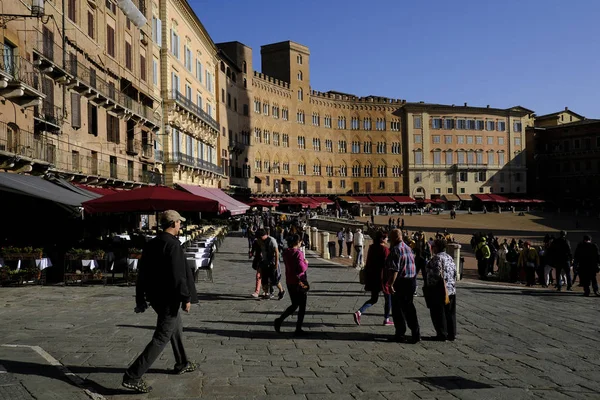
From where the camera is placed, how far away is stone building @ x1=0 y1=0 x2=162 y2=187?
16703 millimetres

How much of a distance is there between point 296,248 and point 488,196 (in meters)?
77.8

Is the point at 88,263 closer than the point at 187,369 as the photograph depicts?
No

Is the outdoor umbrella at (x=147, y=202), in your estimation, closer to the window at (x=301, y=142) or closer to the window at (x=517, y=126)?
the window at (x=301, y=142)

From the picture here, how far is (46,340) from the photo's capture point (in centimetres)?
707

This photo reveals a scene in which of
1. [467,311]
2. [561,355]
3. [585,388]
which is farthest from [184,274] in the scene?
[467,311]

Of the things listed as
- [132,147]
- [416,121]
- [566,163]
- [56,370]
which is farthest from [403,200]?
[56,370]

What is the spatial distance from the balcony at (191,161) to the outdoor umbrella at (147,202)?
22575mm

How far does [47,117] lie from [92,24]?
693 cm


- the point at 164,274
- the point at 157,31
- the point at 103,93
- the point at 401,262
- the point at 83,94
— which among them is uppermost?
the point at 157,31

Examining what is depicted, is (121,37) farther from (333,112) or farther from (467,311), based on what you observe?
(333,112)

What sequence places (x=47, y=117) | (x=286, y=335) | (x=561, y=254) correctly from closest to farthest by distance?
1. (x=286, y=335)
2. (x=561, y=254)
3. (x=47, y=117)

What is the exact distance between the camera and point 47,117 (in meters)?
19.2

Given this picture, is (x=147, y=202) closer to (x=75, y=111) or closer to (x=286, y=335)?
(x=286, y=335)

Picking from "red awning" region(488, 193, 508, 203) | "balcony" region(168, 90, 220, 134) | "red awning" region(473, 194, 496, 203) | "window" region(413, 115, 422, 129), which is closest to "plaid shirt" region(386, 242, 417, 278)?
"balcony" region(168, 90, 220, 134)
